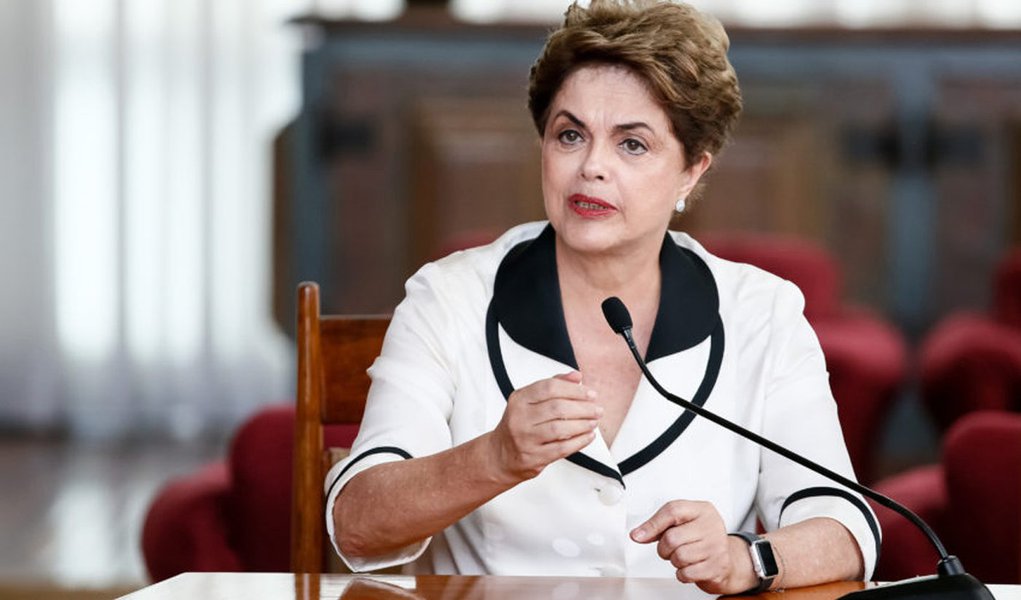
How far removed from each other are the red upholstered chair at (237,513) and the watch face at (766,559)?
37.7 inches

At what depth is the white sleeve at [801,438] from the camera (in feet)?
4.64

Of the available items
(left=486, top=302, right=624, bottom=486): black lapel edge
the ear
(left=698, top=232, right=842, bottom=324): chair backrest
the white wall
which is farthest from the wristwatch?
the white wall

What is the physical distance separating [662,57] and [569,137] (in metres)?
0.13

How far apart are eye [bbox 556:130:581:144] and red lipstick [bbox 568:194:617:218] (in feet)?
0.23

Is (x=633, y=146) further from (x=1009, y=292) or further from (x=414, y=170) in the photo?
(x=414, y=170)

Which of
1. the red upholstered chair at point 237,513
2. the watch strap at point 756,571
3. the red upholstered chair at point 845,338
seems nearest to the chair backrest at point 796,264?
the red upholstered chair at point 845,338

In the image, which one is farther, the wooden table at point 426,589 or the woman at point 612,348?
the woman at point 612,348

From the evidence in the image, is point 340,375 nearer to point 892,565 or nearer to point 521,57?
point 892,565

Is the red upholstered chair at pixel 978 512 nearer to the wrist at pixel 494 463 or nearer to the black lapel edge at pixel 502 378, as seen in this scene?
the black lapel edge at pixel 502 378

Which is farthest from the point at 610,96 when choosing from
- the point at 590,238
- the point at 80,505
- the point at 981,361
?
the point at 80,505

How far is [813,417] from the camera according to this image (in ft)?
5.00

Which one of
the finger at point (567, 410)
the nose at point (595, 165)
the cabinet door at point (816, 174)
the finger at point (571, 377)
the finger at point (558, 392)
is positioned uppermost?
the nose at point (595, 165)

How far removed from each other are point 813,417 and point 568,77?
0.43 m

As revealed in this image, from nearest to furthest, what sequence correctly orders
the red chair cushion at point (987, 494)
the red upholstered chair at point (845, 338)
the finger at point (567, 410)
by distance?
the finger at point (567, 410) → the red chair cushion at point (987, 494) → the red upholstered chair at point (845, 338)
